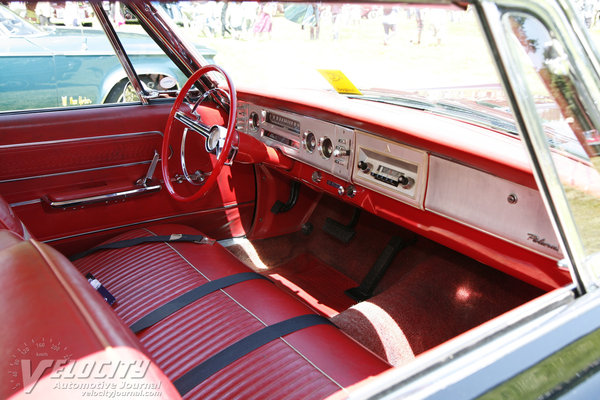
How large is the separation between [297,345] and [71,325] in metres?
0.75

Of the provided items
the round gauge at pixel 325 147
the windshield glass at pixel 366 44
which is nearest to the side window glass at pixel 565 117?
the windshield glass at pixel 366 44

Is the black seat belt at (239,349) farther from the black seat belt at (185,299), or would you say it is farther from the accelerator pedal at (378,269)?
the accelerator pedal at (378,269)

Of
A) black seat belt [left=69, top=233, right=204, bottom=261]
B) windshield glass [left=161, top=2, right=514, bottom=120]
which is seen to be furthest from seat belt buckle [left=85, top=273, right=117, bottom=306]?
windshield glass [left=161, top=2, right=514, bottom=120]

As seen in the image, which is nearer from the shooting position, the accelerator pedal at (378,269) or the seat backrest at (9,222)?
the seat backrest at (9,222)

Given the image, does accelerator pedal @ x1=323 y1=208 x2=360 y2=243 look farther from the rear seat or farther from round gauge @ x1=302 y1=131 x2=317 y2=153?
the rear seat

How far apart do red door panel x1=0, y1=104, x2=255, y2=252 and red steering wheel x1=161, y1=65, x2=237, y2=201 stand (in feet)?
0.42

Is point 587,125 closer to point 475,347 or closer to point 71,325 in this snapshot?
point 475,347

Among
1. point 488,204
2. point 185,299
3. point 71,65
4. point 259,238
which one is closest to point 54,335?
point 185,299

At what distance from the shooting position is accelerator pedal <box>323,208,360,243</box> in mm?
2949

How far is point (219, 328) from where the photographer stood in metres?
1.70

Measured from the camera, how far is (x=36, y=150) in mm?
2295

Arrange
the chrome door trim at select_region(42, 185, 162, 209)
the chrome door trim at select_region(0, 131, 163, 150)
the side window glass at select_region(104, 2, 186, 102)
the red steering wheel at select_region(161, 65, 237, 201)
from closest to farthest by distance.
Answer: the red steering wheel at select_region(161, 65, 237, 201) → the chrome door trim at select_region(0, 131, 163, 150) → the chrome door trim at select_region(42, 185, 162, 209) → the side window glass at select_region(104, 2, 186, 102)

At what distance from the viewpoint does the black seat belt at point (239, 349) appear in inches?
58.9

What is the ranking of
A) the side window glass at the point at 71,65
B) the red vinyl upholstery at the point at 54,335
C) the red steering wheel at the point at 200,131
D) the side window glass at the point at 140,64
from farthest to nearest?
the side window glass at the point at 71,65, the side window glass at the point at 140,64, the red steering wheel at the point at 200,131, the red vinyl upholstery at the point at 54,335
